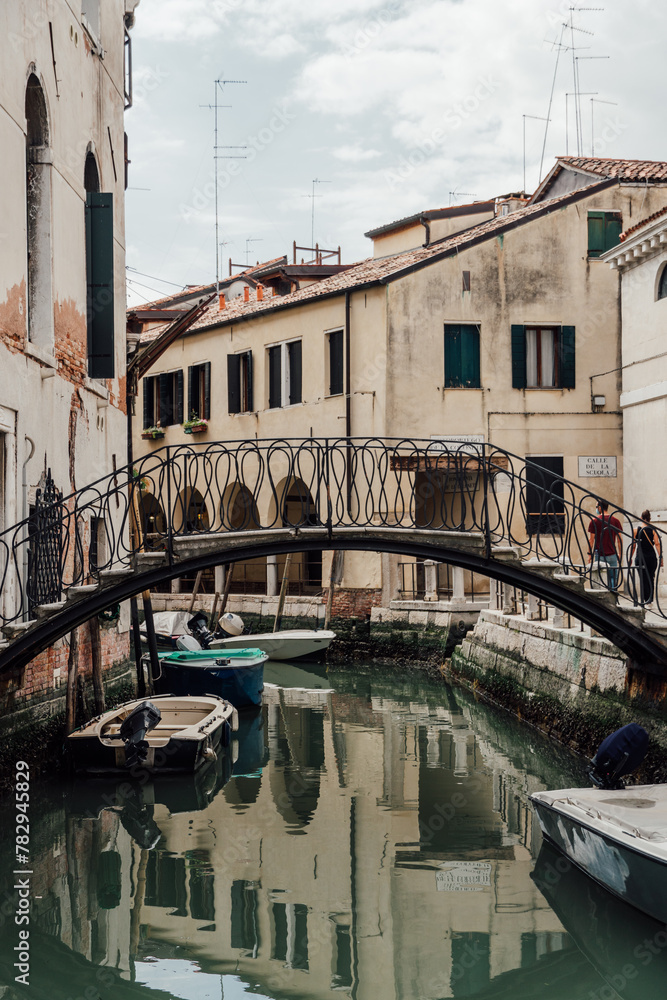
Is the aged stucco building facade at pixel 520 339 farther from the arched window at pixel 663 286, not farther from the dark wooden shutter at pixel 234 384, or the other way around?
the dark wooden shutter at pixel 234 384

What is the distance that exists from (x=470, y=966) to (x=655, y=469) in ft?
42.9

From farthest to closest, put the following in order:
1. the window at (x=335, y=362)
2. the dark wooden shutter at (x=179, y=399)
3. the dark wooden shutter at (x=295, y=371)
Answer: the dark wooden shutter at (x=179, y=399), the dark wooden shutter at (x=295, y=371), the window at (x=335, y=362)

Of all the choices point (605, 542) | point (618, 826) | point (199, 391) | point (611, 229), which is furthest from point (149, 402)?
point (618, 826)

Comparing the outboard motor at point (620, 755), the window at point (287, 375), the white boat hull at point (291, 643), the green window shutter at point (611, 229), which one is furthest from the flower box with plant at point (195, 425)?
the outboard motor at point (620, 755)

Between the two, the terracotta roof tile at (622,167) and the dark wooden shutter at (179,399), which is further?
the dark wooden shutter at (179,399)

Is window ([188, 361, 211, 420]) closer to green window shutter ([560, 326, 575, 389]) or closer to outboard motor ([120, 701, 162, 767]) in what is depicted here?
green window shutter ([560, 326, 575, 389])

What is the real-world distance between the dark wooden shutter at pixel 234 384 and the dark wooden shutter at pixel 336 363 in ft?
10.1

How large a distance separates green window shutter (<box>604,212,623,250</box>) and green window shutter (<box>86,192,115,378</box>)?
12064 millimetres

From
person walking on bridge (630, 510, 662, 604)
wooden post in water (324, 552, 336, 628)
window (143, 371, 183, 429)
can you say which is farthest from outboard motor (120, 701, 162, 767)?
window (143, 371, 183, 429)

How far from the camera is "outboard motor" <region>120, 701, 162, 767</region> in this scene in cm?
1071

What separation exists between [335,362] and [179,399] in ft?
19.0

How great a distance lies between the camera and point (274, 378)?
24.6 meters

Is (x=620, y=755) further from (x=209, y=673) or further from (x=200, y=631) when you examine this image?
(x=200, y=631)

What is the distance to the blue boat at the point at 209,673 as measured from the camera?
51.3 feet
